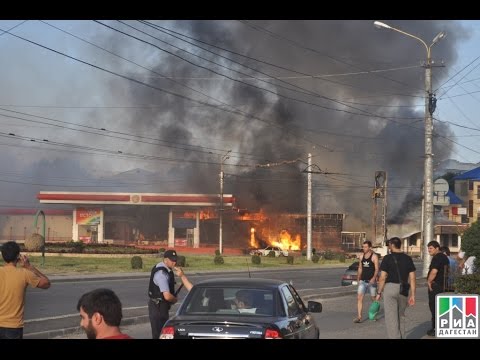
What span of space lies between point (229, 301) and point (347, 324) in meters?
8.38

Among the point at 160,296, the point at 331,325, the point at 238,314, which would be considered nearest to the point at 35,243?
the point at 331,325

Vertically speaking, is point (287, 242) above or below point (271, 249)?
above

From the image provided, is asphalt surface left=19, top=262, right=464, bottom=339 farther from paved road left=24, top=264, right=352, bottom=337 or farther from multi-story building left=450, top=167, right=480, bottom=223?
multi-story building left=450, top=167, right=480, bottom=223

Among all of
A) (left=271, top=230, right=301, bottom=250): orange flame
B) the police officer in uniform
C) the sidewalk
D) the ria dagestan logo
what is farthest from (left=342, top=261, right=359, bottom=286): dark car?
(left=271, top=230, right=301, bottom=250): orange flame

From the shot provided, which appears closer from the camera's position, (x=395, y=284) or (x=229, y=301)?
(x=229, y=301)

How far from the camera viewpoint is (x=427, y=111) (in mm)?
30406

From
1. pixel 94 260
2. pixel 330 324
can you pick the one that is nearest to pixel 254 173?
pixel 94 260

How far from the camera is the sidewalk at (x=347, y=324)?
47.4 ft

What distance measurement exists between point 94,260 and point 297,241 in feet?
111

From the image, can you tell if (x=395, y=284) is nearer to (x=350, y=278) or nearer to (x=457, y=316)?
(x=457, y=316)

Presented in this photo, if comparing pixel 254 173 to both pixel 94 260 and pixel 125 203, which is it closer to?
pixel 125 203

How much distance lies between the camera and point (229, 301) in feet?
28.3

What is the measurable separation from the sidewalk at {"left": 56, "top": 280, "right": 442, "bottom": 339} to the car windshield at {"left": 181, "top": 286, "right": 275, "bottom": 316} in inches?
213

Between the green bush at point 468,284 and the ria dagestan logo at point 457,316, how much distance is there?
5.57 metres
